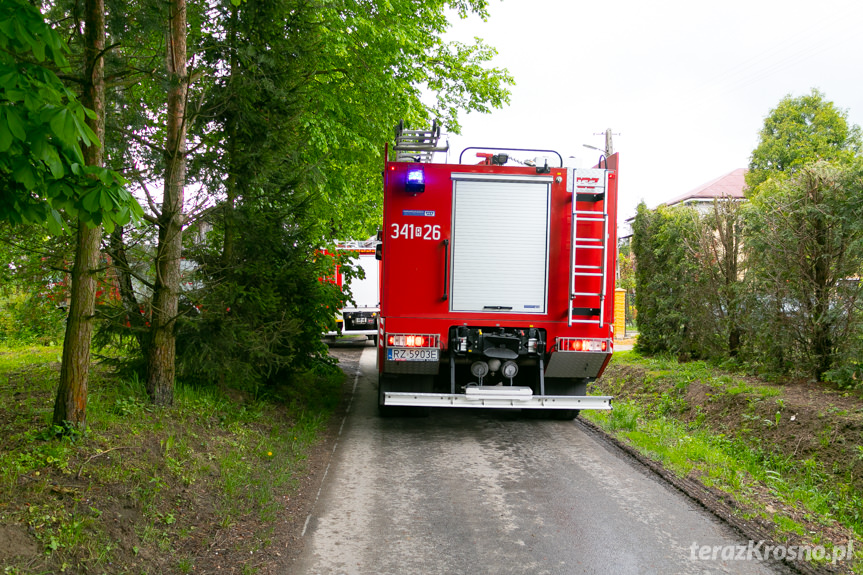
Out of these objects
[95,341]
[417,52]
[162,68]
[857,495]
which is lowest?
[857,495]

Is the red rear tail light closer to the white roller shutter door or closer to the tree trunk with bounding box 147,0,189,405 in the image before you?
the white roller shutter door

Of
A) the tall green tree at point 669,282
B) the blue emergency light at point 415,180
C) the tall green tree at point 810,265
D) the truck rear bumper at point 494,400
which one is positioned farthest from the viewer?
the tall green tree at point 669,282

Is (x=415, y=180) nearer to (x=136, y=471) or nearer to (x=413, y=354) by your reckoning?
(x=413, y=354)

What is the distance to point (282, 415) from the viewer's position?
27.6 feet

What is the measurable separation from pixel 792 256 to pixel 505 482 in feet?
19.4

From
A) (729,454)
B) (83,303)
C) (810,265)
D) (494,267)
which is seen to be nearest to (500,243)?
(494,267)

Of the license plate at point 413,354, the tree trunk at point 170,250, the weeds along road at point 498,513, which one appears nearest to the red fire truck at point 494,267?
the license plate at point 413,354

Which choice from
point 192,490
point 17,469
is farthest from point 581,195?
point 17,469

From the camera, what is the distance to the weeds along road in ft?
13.8

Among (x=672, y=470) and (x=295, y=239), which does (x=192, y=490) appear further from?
(x=672, y=470)

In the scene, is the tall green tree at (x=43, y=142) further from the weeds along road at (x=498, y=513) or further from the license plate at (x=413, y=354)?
the license plate at (x=413, y=354)

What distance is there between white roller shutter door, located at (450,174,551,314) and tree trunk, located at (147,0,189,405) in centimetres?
329

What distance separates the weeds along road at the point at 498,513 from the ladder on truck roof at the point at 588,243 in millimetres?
1696

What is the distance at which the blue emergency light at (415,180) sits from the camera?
25.1 feet
